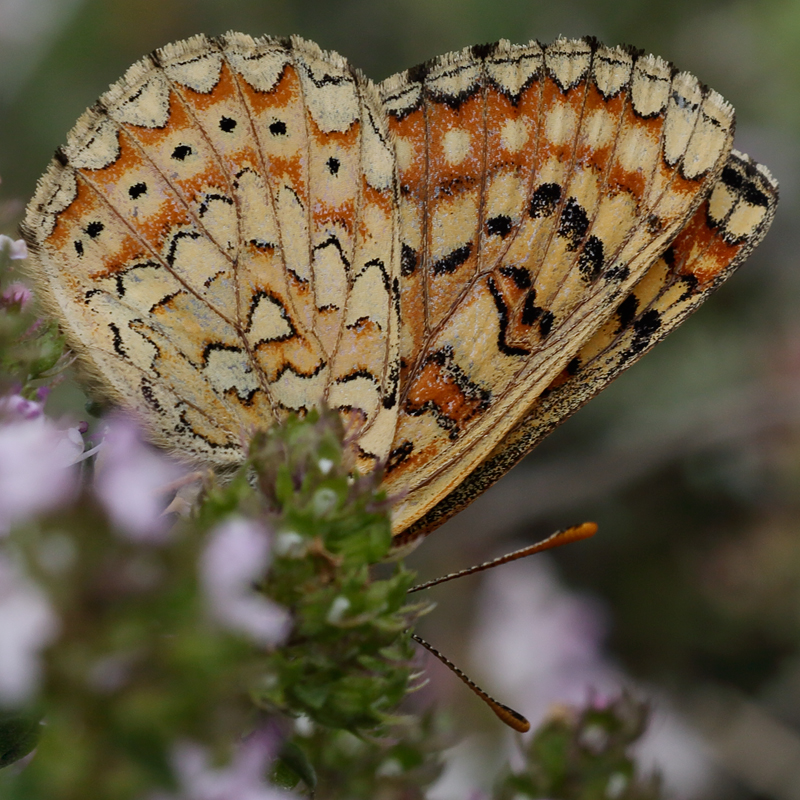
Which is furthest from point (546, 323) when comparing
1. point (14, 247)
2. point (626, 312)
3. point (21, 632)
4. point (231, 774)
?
point (21, 632)

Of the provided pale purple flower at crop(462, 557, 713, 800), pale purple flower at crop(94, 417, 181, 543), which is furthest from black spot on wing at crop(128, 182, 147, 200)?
pale purple flower at crop(462, 557, 713, 800)

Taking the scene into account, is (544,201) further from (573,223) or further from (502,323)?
(502,323)

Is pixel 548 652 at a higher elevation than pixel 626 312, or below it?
below

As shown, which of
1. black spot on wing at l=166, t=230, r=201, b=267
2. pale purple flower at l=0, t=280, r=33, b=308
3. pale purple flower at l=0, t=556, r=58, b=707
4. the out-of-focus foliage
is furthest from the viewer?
black spot on wing at l=166, t=230, r=201, b=267

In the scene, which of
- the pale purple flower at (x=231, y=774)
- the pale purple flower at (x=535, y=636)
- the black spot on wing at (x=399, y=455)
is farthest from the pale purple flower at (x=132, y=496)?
the pale purple flower at (x=535, y=636)

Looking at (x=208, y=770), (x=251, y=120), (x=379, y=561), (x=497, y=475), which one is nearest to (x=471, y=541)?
(x=497, y=475)

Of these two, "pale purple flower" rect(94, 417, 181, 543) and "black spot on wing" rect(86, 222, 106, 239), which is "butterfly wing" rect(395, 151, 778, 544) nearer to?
"black spot on wing" rect(86, 222, 106, 239)
